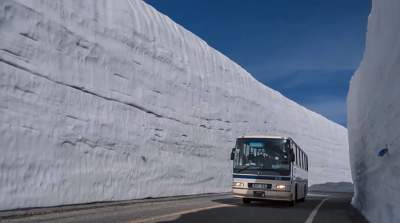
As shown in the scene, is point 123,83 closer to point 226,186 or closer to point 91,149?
point 91,149

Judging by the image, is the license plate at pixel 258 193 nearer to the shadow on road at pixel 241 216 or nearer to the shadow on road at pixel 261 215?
the shadow on road at pixel 261 215

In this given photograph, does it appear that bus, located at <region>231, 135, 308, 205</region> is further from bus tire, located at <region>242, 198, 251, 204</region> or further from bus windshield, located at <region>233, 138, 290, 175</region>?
bus tire, located at <region>242, 198, 251, 204</region>

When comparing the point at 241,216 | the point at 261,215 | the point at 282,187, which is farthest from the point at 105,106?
the point at 241,216

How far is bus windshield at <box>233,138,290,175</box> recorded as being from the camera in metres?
15.6

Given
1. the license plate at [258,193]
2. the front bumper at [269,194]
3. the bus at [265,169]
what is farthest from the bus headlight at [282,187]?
the license plate at [258,193]

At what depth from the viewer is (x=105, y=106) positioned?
648 inches

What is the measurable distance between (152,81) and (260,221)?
1212cm

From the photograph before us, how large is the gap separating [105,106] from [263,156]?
5823 mm

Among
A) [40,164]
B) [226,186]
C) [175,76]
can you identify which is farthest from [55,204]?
[226,186]

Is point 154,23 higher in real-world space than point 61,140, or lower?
higher

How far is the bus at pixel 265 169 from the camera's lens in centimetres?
1543

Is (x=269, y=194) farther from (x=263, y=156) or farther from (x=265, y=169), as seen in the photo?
(x=263, y=156)

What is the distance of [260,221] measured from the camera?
32.0ft

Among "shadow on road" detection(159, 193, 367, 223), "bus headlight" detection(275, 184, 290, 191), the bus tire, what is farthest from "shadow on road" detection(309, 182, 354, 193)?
"bus headlight" detection(275, 184, 290, 191)
